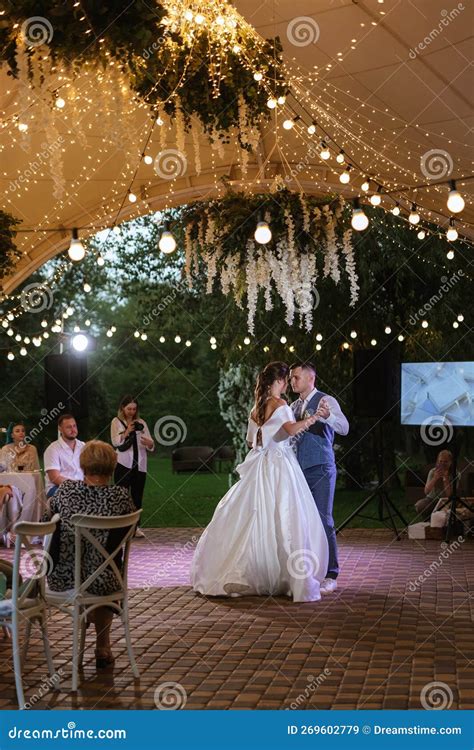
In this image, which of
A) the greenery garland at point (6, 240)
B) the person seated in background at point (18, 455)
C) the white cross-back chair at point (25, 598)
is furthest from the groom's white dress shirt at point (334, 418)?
the person seated in background at point (18, 455)

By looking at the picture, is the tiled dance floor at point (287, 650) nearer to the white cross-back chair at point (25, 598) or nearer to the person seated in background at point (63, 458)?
the white cross-back chair at point (25, 598)

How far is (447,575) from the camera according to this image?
879 centimetres

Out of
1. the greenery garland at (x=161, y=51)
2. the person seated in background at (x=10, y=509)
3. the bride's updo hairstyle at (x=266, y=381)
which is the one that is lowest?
the person seated in background at (x=10, y=509)

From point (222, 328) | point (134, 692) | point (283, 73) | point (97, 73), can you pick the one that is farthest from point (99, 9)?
point (222, 328)

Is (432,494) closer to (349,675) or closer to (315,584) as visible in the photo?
(315,584)

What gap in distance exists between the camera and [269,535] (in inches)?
303

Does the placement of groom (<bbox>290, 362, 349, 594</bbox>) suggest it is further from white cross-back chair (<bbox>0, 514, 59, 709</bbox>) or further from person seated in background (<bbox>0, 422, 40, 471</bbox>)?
person seated in background (<bbox>0, 422, 40, 471</bbox>)

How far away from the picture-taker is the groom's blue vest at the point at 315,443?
323 inches

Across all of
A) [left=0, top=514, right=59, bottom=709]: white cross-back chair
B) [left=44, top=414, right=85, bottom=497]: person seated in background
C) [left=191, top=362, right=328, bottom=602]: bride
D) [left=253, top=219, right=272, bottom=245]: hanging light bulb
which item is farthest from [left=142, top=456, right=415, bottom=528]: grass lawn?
[left=0, top=514, right=59, bottom=709]: white cross-back chair

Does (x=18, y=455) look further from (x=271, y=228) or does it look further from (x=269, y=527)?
(x=269, y=527)

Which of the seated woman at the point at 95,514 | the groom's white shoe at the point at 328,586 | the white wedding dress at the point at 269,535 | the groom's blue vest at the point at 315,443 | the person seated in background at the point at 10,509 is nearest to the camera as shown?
the seated woman at the point at 95,514

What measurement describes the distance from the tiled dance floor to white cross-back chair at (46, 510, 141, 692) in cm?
21

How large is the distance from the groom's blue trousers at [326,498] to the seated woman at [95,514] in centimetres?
259

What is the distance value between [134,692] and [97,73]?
3480 millimetres
